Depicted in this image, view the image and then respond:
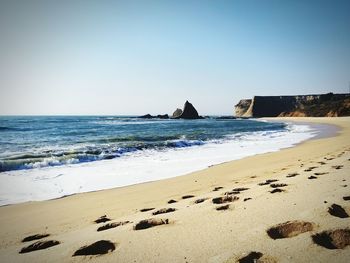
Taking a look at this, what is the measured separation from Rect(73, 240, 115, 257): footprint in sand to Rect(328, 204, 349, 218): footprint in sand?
2475 mm

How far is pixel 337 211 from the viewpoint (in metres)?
2.84

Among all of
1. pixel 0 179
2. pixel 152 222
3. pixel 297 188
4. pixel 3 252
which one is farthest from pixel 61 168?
pixel 297 188

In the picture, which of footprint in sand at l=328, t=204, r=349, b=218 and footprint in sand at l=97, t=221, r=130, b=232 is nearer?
footprint in sand at l=328, t=204, r=349, b=218

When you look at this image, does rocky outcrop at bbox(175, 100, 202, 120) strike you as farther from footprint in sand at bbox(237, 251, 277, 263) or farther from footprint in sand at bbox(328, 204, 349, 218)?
footprint in sand at bbox(237, 251, 277, 263)

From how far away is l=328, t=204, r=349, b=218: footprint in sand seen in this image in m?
2.75

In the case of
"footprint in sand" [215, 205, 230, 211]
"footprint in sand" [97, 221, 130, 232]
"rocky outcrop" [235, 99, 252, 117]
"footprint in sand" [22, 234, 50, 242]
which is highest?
"rocky outcrop" [235, 99, 252, 117]

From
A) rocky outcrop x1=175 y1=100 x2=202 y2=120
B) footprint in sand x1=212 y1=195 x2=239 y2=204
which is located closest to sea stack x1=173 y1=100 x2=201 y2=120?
rocky outcrop x1=175 y1=100 x2=202 y2=120

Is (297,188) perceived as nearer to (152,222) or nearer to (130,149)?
(152,222)

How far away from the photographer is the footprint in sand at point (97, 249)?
2.56 metres

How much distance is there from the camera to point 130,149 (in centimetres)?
1514

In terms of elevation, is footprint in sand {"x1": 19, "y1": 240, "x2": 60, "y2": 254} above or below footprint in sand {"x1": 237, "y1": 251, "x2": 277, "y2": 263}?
below

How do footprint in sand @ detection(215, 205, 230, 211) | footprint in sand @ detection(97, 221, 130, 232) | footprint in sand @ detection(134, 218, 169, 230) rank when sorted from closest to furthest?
footprint in sand @ detection(134, 218, 169, 230) < footprint in sand @ detection(97, 221, 130, 232) < footprint in sand @ detection(215, 205, 230, 211)

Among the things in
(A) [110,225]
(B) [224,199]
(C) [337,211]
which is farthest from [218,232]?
(A) [110,225]

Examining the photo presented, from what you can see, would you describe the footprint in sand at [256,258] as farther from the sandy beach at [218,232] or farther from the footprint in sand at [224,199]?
the footprint in sand at [224,199]
